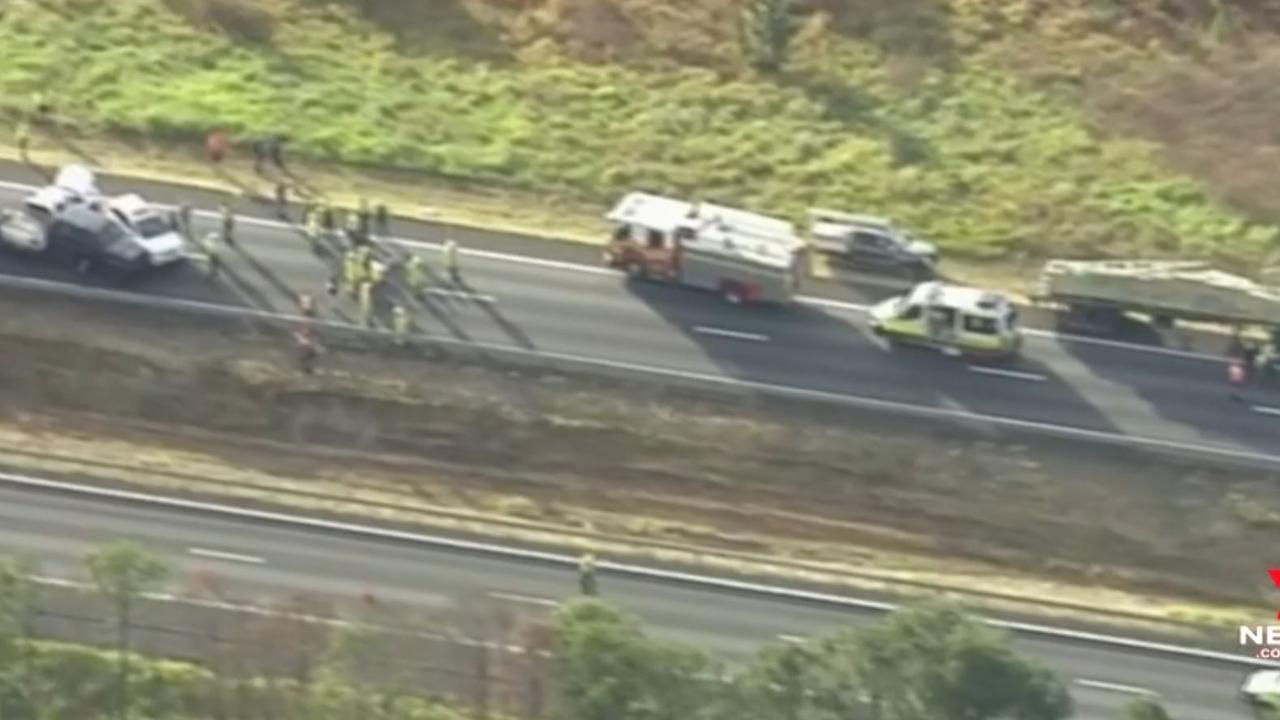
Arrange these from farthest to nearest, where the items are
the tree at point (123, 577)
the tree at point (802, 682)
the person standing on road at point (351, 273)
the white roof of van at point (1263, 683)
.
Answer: the person standing on road at point (351, 273), the white roof of van at point (1263, 683), the tree at point (123, 577), the tree at point (802, 682)

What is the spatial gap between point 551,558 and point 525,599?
174 cm

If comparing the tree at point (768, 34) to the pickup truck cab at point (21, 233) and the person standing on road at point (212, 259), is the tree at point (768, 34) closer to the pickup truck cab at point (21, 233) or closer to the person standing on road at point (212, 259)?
the person standing on road at point (212, 259)

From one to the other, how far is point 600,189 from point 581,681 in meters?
23.0

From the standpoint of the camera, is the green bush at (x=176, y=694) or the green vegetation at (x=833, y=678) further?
the green bush at (x=176, y=694)

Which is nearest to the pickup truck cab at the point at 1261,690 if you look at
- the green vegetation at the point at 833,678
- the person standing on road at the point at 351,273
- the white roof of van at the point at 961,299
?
the green vegetation at the point at 833,678

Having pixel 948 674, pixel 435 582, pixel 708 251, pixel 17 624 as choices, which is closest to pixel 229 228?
pixel 708 251

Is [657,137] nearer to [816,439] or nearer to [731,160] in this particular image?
[731,160]

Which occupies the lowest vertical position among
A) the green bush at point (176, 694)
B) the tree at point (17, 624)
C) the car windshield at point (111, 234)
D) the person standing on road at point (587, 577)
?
the green bush at point (176, 694)

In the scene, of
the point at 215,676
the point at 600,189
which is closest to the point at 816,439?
the point at 600,189

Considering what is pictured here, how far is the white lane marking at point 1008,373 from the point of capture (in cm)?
5628

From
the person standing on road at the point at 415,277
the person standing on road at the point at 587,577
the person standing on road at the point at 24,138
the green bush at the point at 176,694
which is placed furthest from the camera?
the person standing on road at the point at 24,138

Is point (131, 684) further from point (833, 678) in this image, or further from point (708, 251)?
point (708, 251)

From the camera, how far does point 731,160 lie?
62438mm

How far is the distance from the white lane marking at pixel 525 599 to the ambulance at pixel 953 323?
35.6 feet
